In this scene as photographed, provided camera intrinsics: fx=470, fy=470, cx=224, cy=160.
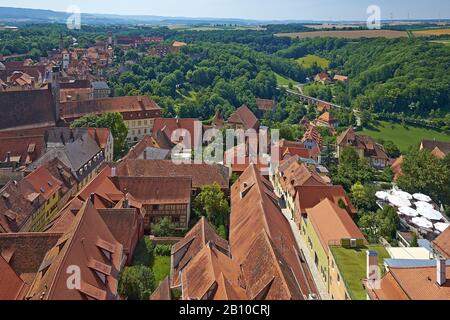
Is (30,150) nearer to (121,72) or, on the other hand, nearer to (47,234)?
(47,234)

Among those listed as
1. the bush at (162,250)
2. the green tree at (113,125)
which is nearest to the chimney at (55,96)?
the green tree at (113,125)

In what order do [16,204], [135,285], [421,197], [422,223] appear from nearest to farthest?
[135,285], [16,204], [422,223], [421,197]

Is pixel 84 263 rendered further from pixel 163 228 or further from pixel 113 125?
pixel 113 125

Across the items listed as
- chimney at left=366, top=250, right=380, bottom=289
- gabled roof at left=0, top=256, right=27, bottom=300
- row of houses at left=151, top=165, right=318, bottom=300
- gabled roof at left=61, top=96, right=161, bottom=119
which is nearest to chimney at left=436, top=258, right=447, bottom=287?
chimney at left=366, top=250, right=380, bottom=289

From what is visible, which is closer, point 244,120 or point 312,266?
point 312,266

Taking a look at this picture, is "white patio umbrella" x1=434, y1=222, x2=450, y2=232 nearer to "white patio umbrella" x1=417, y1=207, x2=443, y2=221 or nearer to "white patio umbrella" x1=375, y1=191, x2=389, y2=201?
"white patio umbrella" x1=417, y1=207, x2=443, y2=221

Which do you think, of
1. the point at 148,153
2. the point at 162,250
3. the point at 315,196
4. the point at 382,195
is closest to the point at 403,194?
the point at 382,195
